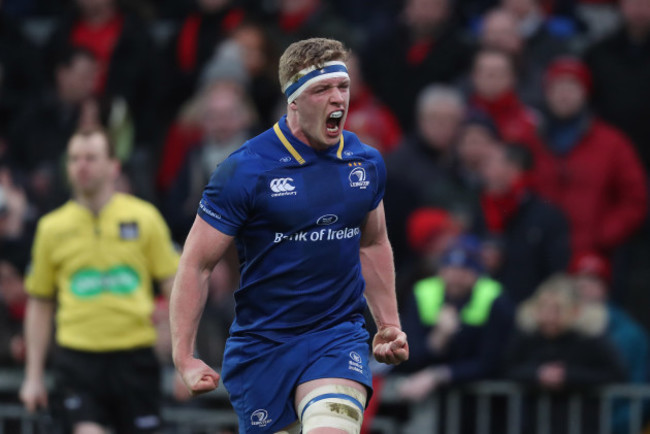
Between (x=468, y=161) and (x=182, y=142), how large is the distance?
9.81 ft

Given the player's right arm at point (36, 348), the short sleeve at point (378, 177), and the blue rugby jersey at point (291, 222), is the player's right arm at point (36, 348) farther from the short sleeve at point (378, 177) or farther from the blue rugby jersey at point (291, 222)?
the short sleeve at point (378, 177)

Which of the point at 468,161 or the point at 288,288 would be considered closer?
the point at 288,288

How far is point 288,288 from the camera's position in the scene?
21.4 ft

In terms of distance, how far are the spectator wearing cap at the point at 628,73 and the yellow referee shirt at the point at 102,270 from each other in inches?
169

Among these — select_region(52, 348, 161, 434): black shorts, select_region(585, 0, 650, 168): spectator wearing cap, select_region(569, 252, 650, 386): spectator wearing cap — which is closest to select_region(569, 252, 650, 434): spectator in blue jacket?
select_region(569, 252, 650, 386): spectator wearing cap

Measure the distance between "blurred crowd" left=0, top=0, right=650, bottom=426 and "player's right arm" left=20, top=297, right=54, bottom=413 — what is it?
4.55 ft

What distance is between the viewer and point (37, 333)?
940cm

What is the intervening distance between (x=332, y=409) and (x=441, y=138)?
18.7ft

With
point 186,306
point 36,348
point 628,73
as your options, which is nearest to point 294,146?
point 186,306

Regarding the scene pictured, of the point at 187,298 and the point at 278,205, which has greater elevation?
the point at 278,205

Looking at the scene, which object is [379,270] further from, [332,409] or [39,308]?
[39,308]

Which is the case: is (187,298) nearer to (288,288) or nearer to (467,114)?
(288,288)

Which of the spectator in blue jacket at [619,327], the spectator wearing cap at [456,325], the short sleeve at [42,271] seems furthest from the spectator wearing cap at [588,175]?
the short sleeve at [42,271]

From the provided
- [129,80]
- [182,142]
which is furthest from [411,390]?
[129,80]
